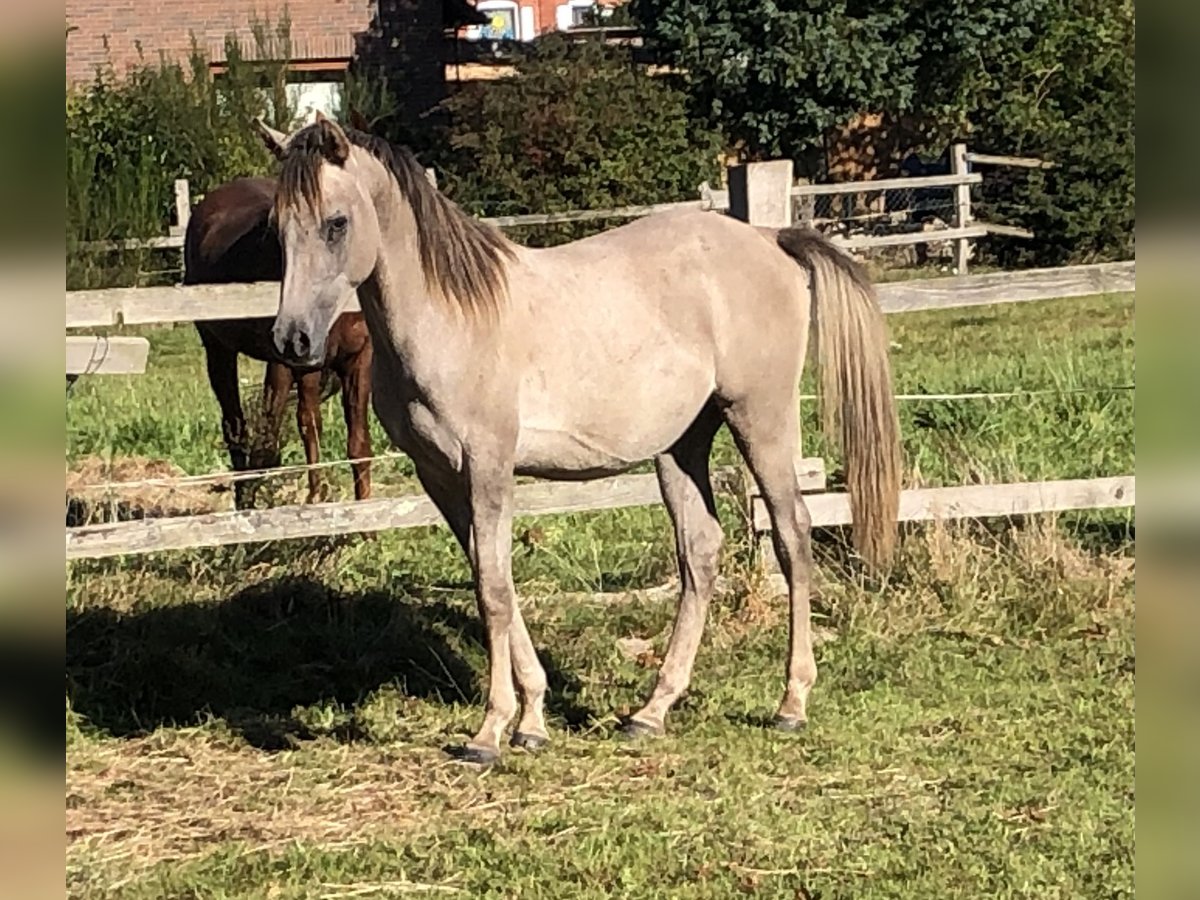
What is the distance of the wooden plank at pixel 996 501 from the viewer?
597 centimetres

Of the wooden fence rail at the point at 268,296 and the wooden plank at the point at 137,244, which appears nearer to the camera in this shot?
the wooden fence rail at the point at 268,296

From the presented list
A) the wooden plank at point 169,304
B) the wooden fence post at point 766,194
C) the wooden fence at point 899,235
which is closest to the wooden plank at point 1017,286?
the wooden fence post at point 766,194

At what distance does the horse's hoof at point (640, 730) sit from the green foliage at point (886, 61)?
1643cm

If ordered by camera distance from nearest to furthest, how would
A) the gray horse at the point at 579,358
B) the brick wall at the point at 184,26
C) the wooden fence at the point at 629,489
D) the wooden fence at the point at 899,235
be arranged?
the gray horse at the point at 579,358, the wooden fence at the point at 629,489, the wooden fence at the point at 899,235, the brick wall at the point at 184,26

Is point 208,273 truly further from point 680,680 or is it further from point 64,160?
point 64,160

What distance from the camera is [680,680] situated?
4.94 m

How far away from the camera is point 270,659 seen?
552cm

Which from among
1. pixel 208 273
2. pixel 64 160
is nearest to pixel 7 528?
pixel 64 160

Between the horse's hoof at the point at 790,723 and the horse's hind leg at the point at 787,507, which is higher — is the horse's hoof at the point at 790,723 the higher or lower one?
the lower one

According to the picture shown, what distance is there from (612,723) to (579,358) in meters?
1.21

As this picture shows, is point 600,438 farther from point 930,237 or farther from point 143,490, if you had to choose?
point 930,237

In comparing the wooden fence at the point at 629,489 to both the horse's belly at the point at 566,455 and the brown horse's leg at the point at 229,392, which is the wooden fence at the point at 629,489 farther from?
the brown horse's leg at the point at 229,392

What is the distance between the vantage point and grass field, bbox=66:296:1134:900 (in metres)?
3.82

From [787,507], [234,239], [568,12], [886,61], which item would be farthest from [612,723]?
[568,12]
